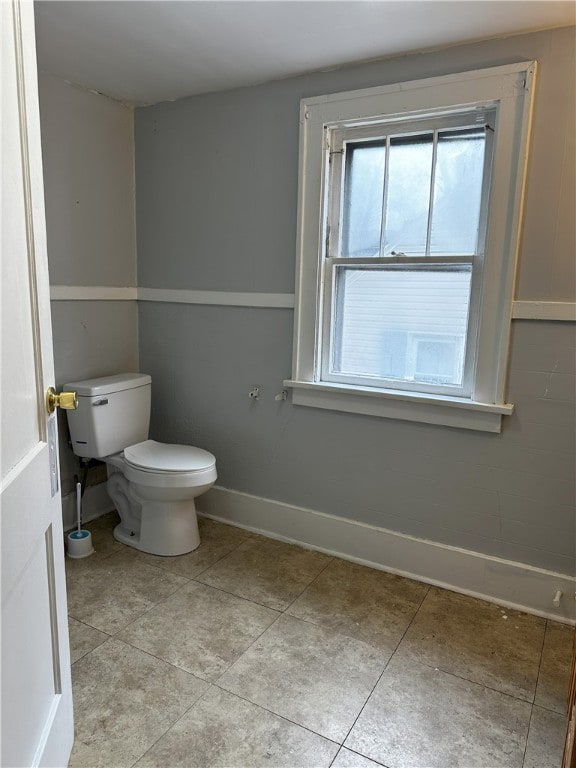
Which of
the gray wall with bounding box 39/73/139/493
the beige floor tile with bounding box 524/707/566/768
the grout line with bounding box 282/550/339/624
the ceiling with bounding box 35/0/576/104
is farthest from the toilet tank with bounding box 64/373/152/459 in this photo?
the beige floor tile with bounding box 524/707/566/768

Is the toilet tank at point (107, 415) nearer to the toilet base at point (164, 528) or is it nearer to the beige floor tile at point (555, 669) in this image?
the toilet base at point (164, 528)

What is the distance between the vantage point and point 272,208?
251 centimetres

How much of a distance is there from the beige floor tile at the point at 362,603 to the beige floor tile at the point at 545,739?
51 cm

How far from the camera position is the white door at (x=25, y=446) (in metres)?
0.95

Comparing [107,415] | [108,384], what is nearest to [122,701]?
[107,415]

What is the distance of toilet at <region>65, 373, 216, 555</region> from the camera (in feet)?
7.89

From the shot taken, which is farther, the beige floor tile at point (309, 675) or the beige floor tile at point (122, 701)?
the beige floor tile at point (309, 675)

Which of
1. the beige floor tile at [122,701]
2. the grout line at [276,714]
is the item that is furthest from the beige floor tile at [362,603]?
the beige floor tile at [122,701]

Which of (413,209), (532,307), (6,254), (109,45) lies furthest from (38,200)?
(532,307)

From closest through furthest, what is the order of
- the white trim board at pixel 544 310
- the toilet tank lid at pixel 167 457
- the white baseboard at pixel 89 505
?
the white trim board at pixel 544 310 < the toilet tank lid at pixel 167 457 < the white baseboard at pixel 89 505

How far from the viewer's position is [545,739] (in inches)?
60.9

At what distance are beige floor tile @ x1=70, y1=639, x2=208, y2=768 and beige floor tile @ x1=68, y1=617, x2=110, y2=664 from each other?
31mm

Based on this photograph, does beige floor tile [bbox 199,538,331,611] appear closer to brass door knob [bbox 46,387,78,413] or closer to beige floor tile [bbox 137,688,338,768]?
beige floor tile [bbox 137,688,338,768]

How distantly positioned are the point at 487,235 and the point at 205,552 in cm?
194
